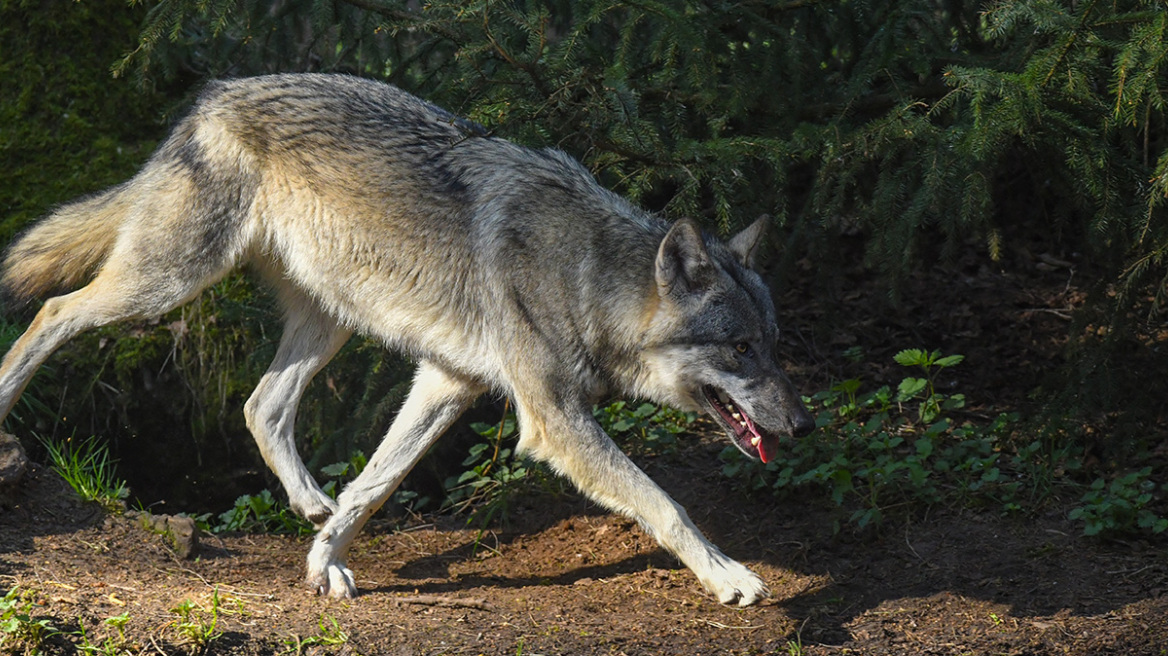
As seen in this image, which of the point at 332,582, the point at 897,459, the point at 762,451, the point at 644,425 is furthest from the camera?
the point at 644,425

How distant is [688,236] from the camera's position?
4238 mm

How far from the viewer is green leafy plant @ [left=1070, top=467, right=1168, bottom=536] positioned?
4.56 m

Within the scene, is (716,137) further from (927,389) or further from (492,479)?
(927,389)

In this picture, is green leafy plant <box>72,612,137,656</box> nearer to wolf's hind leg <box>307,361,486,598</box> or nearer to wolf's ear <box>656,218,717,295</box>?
wolf's hind leg <box>307,361,486,598</box>

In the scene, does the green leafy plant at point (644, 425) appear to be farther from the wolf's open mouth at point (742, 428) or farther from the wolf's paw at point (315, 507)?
the wolf's paw at point (315, 507)

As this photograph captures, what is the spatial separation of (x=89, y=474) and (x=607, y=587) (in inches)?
110

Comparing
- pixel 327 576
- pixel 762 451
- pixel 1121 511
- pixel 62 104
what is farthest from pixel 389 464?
pixel 62 104

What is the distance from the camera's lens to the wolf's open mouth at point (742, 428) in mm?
4332

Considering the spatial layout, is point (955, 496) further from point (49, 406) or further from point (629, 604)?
point (49, 406)

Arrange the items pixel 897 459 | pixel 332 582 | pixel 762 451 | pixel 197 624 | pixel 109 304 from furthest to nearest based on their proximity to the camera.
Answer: pixel 897 459
pixel 109 304
pixel 332 582
pixel 762 451
pixel 197 624

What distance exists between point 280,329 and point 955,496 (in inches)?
139

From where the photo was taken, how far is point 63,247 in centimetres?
501

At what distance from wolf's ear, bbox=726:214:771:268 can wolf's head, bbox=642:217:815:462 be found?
7.0 inches

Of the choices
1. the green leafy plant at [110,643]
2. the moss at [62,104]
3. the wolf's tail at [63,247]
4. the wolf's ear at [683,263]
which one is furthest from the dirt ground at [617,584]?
the moss at [62,104]
